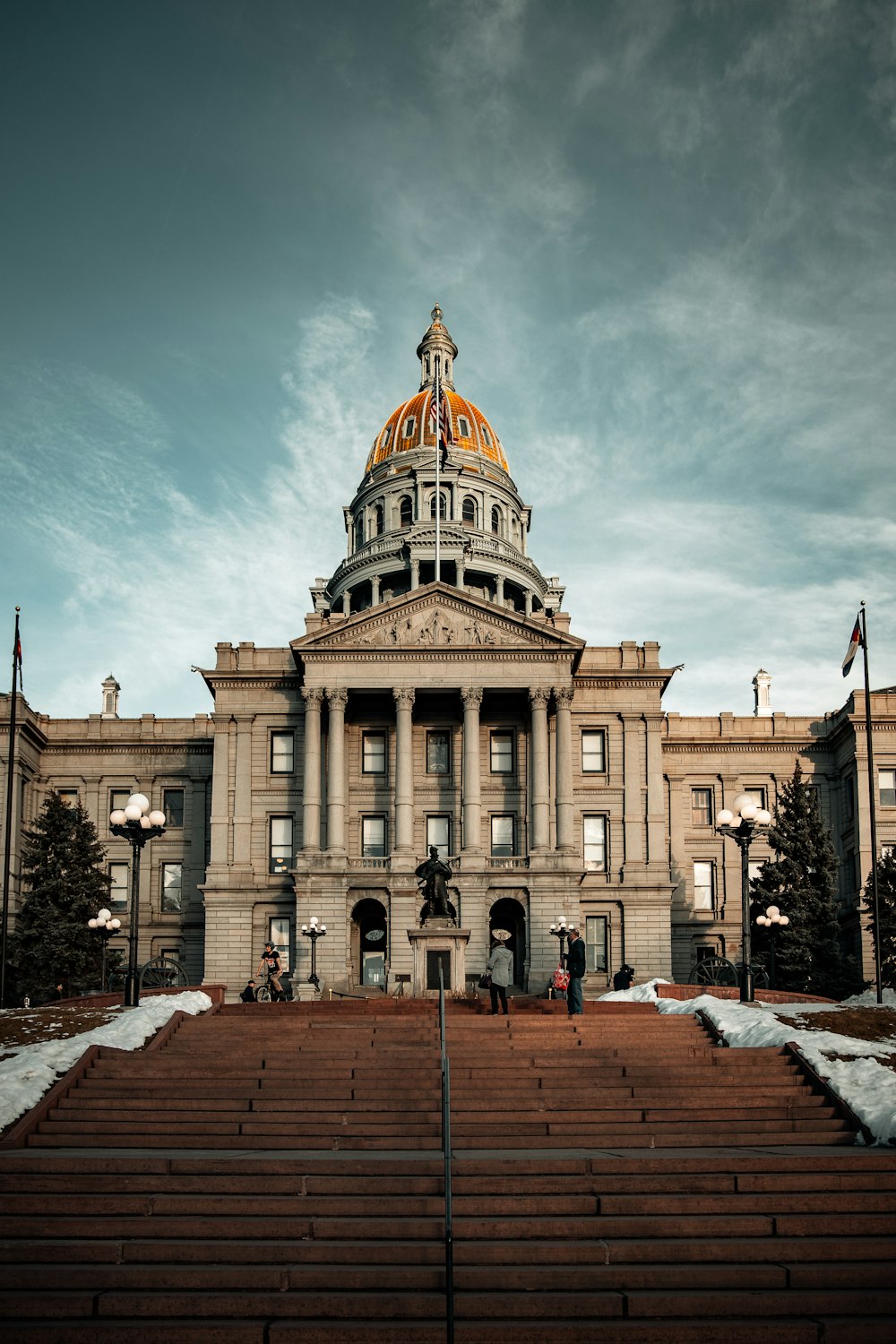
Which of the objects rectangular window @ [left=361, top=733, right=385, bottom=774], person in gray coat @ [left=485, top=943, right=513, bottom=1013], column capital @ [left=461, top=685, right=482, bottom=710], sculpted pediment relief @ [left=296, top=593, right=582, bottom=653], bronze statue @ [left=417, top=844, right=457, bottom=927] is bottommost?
person in gray coat @ [left=485, top=943, right=513, bottom=1013]

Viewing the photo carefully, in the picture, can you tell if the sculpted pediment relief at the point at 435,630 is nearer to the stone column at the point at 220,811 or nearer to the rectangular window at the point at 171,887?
the stone column at the point at 220,811

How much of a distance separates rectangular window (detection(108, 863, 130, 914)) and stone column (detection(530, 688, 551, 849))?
21496 millimetres

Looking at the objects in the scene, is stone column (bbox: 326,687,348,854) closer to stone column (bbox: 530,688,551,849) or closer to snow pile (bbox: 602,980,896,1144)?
stone column (bbox: 530,688,551,849)

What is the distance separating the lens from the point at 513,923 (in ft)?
206

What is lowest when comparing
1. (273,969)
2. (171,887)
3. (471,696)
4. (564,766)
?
(273,969)

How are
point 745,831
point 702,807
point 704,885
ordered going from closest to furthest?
point 745,831
point 704,885
point 702,807

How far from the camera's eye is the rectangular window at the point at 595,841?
63.8m

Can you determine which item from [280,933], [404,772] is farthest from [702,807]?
[280,933]

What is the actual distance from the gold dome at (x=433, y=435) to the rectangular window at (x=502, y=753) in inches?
1318

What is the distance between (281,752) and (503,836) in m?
10.8

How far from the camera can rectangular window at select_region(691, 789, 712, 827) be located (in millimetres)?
70812

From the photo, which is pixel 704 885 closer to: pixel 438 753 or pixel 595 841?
pixel 595 841

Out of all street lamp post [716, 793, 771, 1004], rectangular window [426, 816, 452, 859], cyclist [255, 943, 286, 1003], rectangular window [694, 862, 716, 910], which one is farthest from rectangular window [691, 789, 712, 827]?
street lamp post [716, 793, 771, 1004]

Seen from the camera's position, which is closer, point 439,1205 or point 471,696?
point 439,1205
